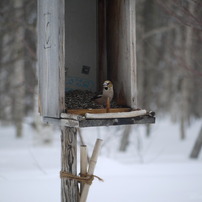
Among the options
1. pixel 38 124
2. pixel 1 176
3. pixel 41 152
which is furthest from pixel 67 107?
pixel 38 124

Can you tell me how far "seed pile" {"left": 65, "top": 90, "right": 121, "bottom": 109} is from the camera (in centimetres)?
381

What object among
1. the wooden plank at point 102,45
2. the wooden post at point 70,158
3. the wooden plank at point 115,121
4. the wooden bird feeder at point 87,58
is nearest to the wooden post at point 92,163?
the wooden post at point 70,158

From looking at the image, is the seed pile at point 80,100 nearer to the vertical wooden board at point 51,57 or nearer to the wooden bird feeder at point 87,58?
the wooden bird feeder at point 87,58

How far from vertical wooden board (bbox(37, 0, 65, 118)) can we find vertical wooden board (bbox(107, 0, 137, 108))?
69cm

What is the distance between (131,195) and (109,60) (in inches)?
81.9

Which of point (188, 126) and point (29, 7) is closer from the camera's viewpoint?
point (29, 7)

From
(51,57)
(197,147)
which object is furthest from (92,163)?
(197,147)

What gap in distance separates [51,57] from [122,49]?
2.43ft

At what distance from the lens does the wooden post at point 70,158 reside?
3.76 meters

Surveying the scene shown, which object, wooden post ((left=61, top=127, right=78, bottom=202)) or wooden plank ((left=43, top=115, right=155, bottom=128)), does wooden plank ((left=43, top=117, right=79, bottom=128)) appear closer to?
wooden plank ((left=43, top=115, right=155, bottom=128))

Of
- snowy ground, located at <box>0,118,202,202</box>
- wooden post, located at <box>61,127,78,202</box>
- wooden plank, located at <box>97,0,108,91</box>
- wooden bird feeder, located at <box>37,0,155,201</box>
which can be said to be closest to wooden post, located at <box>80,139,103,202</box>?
wooden post, located at <box>61,127,78,202</box>

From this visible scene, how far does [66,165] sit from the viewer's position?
3789 mm

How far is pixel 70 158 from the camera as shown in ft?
12.4

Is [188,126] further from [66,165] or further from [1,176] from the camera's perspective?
[66,165]
